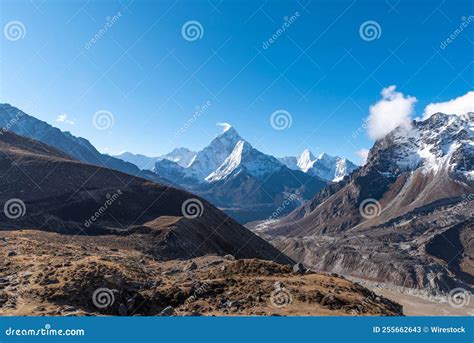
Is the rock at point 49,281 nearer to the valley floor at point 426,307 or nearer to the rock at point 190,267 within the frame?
the rock at point 190,267

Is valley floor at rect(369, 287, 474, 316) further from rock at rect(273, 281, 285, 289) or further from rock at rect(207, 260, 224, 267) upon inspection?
rock at rect(273, 281, 285, 289)

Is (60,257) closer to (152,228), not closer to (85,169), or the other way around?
(152,228)

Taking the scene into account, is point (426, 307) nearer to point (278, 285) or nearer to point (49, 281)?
point (278, 285)

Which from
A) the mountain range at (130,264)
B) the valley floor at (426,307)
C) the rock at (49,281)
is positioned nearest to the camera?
the mountain range at (130,264)

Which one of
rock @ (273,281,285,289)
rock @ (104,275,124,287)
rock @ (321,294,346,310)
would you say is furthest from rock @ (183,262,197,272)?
rock @ (321,294,346,310)

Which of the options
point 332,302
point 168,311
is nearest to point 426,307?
point 332,302

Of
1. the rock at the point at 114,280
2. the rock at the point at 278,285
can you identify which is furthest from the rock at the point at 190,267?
the rock at the point at 278,285

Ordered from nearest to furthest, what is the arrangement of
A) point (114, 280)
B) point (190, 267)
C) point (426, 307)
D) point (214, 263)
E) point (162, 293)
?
point (114, 280)
point (162, 293)
point (190, 267)
point (214, 263)
point (426, 307)

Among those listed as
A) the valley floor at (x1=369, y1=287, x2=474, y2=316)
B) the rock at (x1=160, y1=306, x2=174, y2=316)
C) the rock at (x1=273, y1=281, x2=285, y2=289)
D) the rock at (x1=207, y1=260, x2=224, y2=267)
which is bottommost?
the rock at (x1=160, y1=306, x2=174, y2=316)

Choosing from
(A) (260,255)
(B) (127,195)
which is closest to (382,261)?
(A) (260,255)

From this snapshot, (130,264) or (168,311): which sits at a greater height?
(168,311)

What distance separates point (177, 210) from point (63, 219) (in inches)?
1255

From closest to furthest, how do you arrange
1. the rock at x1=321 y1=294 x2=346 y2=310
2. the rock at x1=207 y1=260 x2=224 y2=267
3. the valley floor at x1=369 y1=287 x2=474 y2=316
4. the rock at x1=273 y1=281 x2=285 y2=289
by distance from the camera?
the rock at x1=321 y1=294 x2=346 y2=310
the rock at x1=273 y1=281 x2=285 y2=289
the rock at x1=207 y1=260 x2=224 y2=267
the valley floor at x1=369 y1=287 x2=474 y2=316

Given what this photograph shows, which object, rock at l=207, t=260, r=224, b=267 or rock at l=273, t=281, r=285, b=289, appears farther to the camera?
rock at l=207, t=260, r=224, b=267
